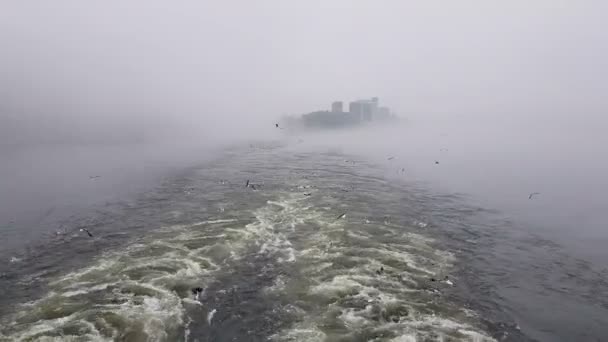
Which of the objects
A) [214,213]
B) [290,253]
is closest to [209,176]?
[214,213]

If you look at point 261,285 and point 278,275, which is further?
point 278,275

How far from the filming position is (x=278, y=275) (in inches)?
1189

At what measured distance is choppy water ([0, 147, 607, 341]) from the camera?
23172mm

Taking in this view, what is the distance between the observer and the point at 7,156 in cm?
12012

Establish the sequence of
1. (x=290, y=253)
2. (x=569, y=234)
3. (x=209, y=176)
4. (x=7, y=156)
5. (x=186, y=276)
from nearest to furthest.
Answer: (x=186, y=276) → (x=290, y=253) → (x=569, y=234) → (x=209, y=176) → (x=7, y=156)

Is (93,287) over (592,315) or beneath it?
over

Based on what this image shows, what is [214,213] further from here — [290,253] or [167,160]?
[167,160]

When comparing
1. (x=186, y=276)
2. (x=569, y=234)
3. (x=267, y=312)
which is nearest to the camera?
(x=267, y=312)

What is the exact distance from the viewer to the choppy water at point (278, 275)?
23.2 m

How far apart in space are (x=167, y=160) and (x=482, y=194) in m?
77.6

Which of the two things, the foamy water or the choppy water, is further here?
the choppy water

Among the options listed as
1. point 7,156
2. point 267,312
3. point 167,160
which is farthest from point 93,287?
point 7,156

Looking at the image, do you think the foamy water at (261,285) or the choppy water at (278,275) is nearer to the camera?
the foamy water at (261,285)

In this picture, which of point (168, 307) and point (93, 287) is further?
point (93, 287)
